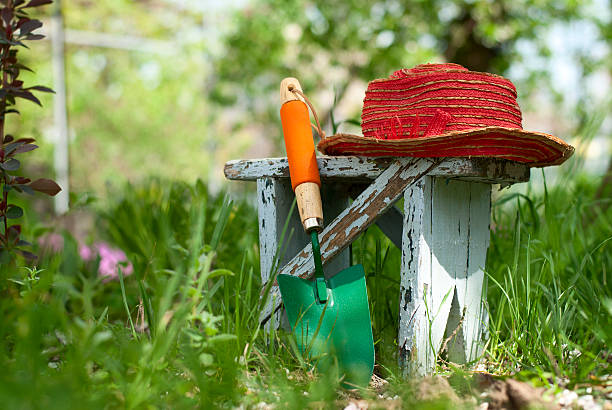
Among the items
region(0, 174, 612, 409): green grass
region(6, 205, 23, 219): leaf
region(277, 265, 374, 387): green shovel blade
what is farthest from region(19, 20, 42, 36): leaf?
region(277, 265, 374, 387): green shovel blade

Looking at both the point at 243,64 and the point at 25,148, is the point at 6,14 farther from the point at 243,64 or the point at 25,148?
the point at 243,64

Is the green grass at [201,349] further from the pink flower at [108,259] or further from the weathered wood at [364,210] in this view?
the pink flower at [108,259]

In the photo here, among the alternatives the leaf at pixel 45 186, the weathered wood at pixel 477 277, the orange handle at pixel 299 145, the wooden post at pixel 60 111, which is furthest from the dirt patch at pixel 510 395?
the wooden post at pixel 60 111

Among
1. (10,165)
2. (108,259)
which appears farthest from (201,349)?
(108,259)

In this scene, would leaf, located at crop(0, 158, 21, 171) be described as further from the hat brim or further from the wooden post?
the wooden post

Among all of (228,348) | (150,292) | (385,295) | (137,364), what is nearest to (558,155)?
(385,295)

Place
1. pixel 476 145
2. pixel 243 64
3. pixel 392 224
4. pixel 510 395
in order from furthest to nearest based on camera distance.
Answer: pixel 243 64
pixel 392 224
pixel 476 145
pixel 510 395

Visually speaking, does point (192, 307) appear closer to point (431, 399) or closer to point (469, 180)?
point (431, 399)

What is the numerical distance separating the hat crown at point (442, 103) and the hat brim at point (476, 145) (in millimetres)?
43

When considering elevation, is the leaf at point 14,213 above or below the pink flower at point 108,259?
above

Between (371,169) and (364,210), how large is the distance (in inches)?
3.9

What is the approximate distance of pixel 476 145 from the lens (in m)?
1.11

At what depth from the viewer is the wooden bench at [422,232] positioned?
1.21m

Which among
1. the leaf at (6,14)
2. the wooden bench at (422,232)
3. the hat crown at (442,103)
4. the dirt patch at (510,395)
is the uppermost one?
the leaf at (6,14)
